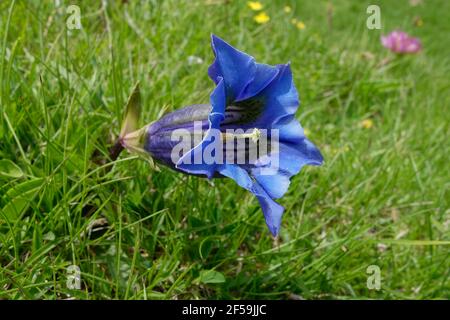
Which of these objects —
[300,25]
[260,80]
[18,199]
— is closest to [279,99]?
[260,80]

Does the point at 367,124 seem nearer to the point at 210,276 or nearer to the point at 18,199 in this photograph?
the point at 210,276

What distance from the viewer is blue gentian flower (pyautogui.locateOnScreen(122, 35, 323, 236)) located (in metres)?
1.01

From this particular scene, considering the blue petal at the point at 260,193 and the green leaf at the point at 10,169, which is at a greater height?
the green leaf at the point at 10,169

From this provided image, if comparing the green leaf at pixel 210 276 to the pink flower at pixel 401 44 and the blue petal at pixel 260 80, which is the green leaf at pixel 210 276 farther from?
the pink flower at pixel 401 44

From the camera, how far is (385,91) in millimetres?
2449

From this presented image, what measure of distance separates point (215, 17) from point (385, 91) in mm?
721

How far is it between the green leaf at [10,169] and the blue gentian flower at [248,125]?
224 mm

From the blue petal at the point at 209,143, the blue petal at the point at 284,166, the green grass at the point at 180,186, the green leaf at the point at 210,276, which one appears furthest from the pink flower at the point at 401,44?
the blue petal at the point at 209,143

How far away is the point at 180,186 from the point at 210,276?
223mm

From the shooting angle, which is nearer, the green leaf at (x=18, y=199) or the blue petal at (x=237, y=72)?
the blue petal at (x=237, y=72)

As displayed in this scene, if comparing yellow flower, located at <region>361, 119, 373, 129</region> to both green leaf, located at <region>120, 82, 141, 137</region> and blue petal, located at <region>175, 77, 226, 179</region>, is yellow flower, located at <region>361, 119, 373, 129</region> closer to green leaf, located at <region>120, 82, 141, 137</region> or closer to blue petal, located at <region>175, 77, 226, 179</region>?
green leaf, located at <region>120, 82, 141, 137</region>

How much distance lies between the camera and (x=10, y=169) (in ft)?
4.11

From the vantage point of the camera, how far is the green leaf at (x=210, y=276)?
1.24 m

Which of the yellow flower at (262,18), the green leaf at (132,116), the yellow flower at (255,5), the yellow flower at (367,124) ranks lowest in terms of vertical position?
the green leaf at (132,116)
